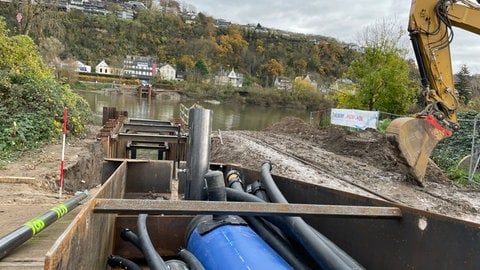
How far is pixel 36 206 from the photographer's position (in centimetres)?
472

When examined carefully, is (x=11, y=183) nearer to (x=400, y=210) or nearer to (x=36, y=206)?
(x=36, y=206)

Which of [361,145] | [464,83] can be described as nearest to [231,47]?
[464,83]

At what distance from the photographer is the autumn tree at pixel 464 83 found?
108ft

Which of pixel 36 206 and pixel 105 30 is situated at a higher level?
pixel 105 30

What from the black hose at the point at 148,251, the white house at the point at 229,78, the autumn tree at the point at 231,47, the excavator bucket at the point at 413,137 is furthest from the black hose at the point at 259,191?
the autumn tree at the point at 231,47

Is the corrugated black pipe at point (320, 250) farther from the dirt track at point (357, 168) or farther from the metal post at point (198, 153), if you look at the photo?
the dirt track at point (357, 168)

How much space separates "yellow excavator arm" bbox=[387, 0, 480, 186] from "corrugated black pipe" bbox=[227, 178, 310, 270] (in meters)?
6.91

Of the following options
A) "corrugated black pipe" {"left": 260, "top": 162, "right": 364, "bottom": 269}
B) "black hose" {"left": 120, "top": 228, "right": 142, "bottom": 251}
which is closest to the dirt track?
"corrugated black pipe" {"left": 260, "top": 162, "right": 364, "bottom": 269}

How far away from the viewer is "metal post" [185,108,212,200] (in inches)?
134

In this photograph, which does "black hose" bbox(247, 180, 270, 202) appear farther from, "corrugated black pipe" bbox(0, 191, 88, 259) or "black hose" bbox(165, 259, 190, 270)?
"corrugated black pipe" bbox(0, 191, 88, 259)

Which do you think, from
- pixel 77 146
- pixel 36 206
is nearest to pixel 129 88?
pixel 77 146

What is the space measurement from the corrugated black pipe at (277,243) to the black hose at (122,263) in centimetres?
83

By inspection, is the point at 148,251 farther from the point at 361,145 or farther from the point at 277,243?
the point at 361,145

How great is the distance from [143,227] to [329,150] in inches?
552
